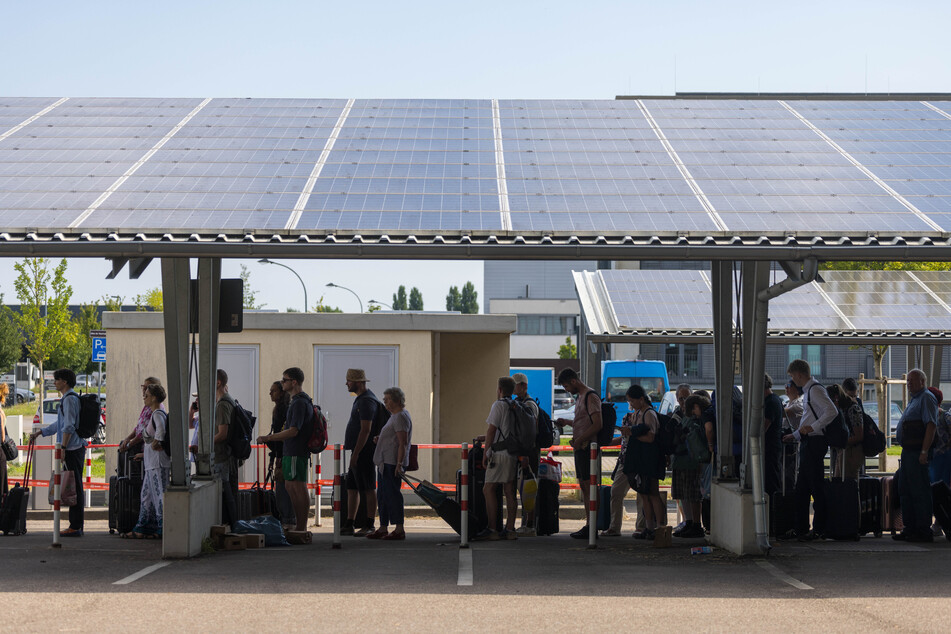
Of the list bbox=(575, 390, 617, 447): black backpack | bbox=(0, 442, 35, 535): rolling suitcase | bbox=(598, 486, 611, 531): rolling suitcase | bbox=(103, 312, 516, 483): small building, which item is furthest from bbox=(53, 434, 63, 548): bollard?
bbox=(103, 312, 516, 483): small building

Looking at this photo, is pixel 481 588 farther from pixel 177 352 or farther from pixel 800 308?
pixel 800 308

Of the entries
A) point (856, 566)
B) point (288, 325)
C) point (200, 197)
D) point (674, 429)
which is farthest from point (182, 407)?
point (288, 325)

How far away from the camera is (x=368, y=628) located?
711cm

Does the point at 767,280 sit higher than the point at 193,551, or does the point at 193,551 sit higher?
the point at 767,280

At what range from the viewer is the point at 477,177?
11.4 metres

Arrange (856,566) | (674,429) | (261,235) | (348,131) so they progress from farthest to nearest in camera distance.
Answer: (348,131) < (674,429) < (856,566) < (261,235)

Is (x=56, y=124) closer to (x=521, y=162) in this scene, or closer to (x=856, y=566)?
(x=521, y=162)

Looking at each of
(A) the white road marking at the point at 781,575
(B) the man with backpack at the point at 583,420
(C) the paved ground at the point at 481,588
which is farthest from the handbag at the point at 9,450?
(A) the white road marking at the point at 781,575

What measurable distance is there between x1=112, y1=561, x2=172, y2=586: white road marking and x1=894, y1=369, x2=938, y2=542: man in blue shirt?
752 cm

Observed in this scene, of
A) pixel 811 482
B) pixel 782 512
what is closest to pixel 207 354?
pixel 782 512

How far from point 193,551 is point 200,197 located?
10.8ft

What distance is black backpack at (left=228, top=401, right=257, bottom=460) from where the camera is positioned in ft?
39.9

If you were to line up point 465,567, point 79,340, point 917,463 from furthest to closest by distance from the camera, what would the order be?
point 79,340
point 917,463
point 465,567

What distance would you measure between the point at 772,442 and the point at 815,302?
10.2 meters
